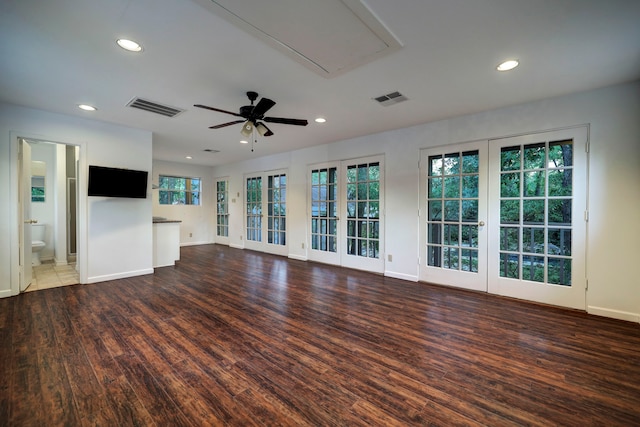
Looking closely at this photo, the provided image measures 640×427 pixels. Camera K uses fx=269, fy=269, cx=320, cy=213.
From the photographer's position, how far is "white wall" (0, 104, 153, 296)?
3.63m

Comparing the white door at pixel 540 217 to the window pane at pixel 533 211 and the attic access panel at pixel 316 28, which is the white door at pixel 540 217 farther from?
the attic access panel at pixel 316 28

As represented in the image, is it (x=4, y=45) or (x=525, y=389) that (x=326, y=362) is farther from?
(x=4, y=45)

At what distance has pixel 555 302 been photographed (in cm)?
336

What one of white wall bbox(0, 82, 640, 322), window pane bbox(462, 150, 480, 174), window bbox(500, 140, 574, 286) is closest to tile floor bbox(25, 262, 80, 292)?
white wall bbox(0, 82, 640, 322)

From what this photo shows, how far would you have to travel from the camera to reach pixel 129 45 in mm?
2266

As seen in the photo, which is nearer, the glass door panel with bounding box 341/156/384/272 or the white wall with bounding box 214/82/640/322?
the white wall with bounding box 214/82/640/322

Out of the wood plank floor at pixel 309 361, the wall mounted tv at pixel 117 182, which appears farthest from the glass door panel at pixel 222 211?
the wood plank floor at pixel 309 361

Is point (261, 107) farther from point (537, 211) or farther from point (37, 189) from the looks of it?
point (37, 189)

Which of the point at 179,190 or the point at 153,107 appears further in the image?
the point at 179,190

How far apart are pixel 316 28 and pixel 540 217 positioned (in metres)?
3.53

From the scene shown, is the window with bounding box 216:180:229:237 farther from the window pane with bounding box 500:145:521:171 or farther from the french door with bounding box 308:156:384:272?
the window pane with bounding box 500:145:521:171

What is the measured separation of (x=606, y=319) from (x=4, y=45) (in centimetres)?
646

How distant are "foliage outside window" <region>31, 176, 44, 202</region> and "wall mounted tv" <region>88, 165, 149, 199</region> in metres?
3.22

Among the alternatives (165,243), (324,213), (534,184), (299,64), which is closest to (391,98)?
(299,64)
